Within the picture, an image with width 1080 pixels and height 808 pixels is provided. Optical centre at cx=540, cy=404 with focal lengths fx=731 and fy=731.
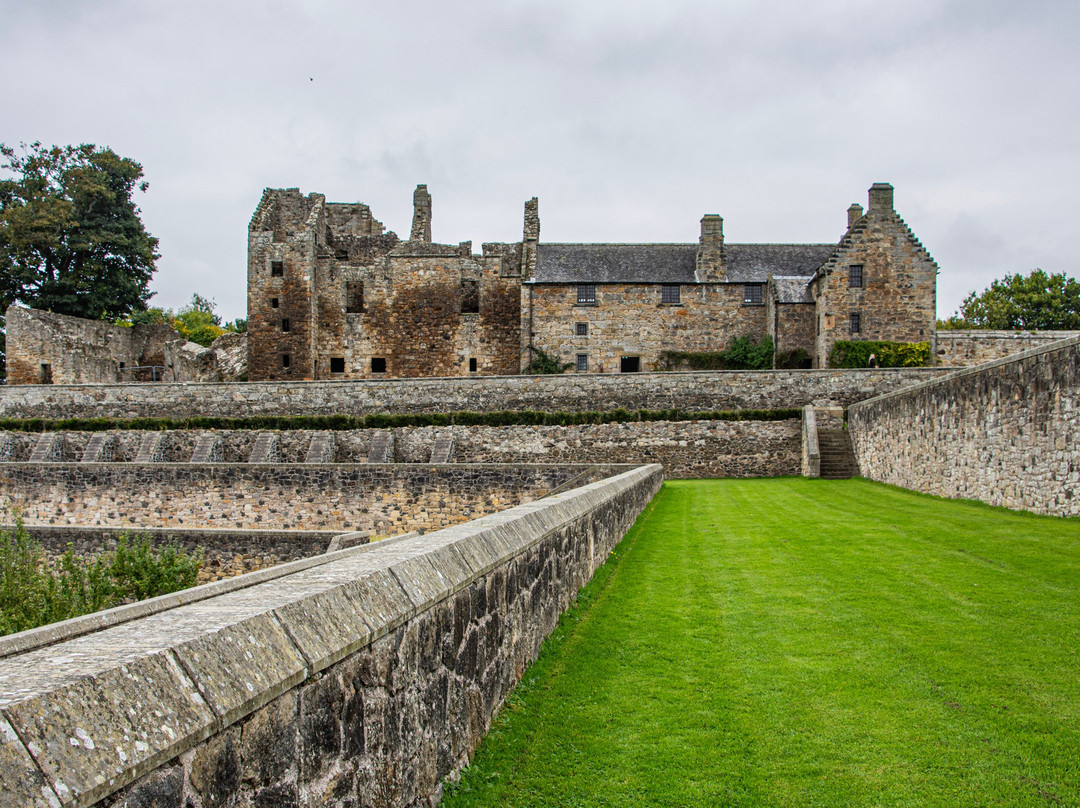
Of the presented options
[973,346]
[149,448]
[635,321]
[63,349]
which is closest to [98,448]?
[149,448]

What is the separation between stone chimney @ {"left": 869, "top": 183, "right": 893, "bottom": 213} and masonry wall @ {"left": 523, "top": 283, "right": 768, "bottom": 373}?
7659mm

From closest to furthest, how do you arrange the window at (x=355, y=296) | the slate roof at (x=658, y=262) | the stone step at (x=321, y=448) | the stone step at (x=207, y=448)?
the stone step at (x=321, y=448)
the stone step at (x=207, y=448)
the slate roof at (x=658, y=262)
the window at (x=355, y=296)

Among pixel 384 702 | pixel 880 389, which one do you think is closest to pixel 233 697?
pixel 384 702

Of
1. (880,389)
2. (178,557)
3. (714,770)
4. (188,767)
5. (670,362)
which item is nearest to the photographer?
(188,767)

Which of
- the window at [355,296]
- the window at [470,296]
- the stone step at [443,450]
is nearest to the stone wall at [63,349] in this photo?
the window at [355,296]

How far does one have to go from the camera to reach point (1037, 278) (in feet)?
204

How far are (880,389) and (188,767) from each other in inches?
1241

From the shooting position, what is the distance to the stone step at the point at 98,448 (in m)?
30.0

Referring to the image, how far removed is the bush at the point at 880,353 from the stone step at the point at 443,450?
756 inches

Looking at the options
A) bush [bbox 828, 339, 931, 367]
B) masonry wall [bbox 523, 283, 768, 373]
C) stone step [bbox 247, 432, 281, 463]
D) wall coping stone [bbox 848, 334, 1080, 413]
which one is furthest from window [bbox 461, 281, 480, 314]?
wall coping stone [bbox 848, 334, 1080, 413]

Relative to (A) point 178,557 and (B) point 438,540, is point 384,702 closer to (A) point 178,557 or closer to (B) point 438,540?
(B) point 438,540

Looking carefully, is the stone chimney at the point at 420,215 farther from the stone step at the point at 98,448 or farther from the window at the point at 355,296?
the stone step at the point at 98,448

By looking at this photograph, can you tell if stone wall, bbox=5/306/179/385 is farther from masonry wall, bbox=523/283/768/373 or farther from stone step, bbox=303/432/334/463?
masonry wall, bbox=523/283/768/373

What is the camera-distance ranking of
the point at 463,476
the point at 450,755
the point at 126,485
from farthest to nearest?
the point at 126,485 < the point at 463,476 < the point at 450,755
